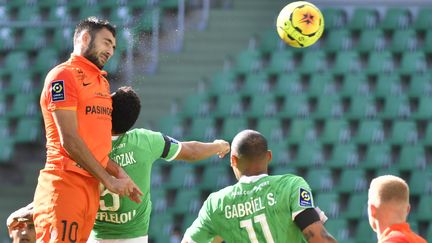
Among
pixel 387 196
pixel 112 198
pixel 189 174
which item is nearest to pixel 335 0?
pixel 189 174

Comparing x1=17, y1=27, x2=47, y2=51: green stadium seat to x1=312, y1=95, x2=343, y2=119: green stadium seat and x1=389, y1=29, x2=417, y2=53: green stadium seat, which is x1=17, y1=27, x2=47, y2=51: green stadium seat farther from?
x1=389, y1=29, x2=417, y2=53: green stadium seat

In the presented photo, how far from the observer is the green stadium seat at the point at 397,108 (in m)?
15.0

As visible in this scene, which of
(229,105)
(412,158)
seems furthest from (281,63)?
(412,158)

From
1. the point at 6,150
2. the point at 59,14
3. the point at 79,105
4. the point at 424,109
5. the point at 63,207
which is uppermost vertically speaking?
the point at 59,14

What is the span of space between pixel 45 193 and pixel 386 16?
11.3 metres

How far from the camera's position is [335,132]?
1475 centimetres

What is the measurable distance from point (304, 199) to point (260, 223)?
29 cm

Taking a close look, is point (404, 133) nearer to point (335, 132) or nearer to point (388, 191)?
point (335, 132)

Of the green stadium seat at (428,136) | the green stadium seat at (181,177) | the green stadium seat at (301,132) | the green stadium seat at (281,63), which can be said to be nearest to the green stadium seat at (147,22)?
the green stadium seat at (281,63)

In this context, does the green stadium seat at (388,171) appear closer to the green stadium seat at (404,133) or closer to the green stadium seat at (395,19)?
the green stadium seat at (404,133)

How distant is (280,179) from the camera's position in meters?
5.73

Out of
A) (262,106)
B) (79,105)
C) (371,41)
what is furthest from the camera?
(371,41)

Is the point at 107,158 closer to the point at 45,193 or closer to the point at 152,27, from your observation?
the point at 45,193

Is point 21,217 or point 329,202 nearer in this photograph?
point 21,217
